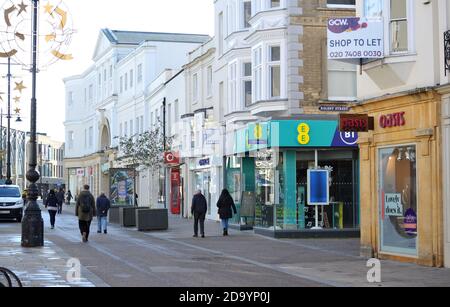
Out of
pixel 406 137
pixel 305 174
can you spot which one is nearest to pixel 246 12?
pixel 305 174

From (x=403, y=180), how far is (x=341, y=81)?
10.2 metres

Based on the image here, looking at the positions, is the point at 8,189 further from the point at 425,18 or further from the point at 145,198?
the point at 425,18

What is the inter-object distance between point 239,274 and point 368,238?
16.7 ft

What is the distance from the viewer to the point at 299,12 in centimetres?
2667

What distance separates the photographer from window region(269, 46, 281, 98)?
88.1 ft

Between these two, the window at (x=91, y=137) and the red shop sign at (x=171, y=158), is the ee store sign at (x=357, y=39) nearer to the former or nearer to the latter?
the red shop sign at (x=171, y=158)

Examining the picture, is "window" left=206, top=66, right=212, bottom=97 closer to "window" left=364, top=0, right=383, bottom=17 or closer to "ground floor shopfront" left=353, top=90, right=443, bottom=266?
"ground floor shopfront" left=353, top=90, right=443, bottom=266

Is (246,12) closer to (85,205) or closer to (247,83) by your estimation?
(247,83)

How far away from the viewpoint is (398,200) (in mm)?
17594

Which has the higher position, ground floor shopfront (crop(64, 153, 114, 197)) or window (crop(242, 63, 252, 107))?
window (crop(242, 63, 252, 107))

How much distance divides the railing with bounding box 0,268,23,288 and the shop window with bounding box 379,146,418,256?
413 inches

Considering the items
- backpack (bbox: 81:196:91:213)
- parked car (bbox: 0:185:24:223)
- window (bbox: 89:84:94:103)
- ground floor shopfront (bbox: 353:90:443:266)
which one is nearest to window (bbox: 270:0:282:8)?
ground floor shopfront (bbox: 353:90:443:266)

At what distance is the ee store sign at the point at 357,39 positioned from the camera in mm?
17250
